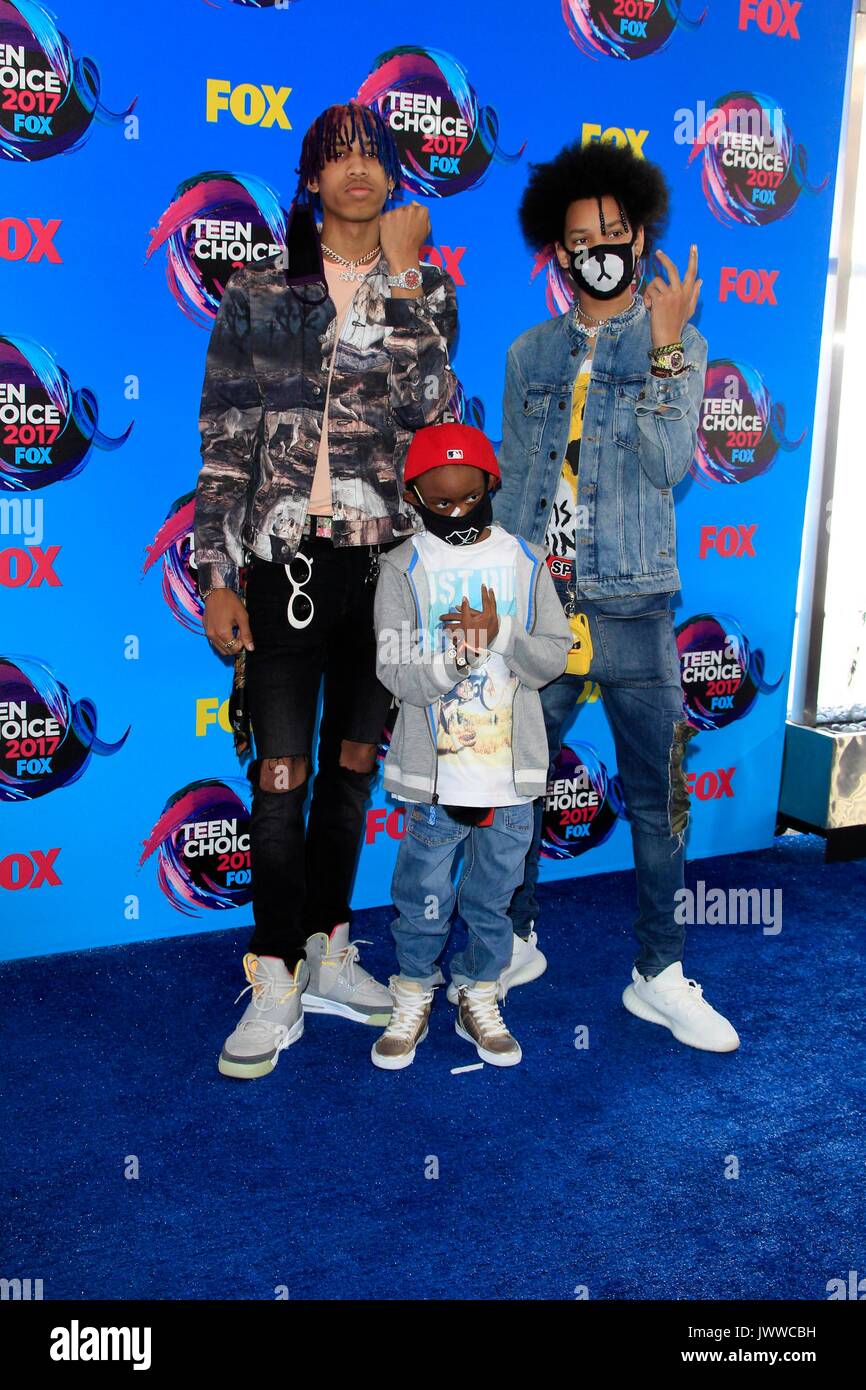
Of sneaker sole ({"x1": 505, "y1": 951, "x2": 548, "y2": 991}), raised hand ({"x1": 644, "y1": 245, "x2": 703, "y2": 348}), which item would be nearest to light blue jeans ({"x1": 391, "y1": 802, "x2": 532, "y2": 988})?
sneaker sole ({"x1": 505, "y1": 951, "x2": 548, "y2": 991})

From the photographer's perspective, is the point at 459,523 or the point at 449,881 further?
the point at 449,881

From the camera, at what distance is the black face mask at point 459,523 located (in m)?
2.59

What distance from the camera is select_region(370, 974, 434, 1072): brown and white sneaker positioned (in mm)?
2801

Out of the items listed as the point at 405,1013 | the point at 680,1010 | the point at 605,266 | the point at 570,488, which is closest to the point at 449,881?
the point at 405,1013

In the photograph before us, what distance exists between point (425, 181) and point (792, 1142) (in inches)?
105

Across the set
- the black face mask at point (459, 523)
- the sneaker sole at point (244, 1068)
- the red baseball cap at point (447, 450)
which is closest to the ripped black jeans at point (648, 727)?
the black face mask at point (459, 523)

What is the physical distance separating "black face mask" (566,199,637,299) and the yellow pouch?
73 centimetres

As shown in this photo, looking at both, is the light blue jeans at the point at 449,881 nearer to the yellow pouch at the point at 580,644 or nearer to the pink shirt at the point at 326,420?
the yellow pouch at the point at 580,644

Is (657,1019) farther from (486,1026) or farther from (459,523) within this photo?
(459,523)

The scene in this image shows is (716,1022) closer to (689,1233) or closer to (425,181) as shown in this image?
(689,1233)

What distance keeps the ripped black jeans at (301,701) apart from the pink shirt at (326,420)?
0.08m

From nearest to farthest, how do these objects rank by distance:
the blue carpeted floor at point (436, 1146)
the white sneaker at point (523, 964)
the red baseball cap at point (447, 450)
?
the blue carpeted floor at point (436, 1146)
the red baseball cap at point (447, 450)
the white sneaker at point (523, 964)

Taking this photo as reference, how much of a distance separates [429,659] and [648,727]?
2.00 feet

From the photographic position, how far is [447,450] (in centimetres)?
252
